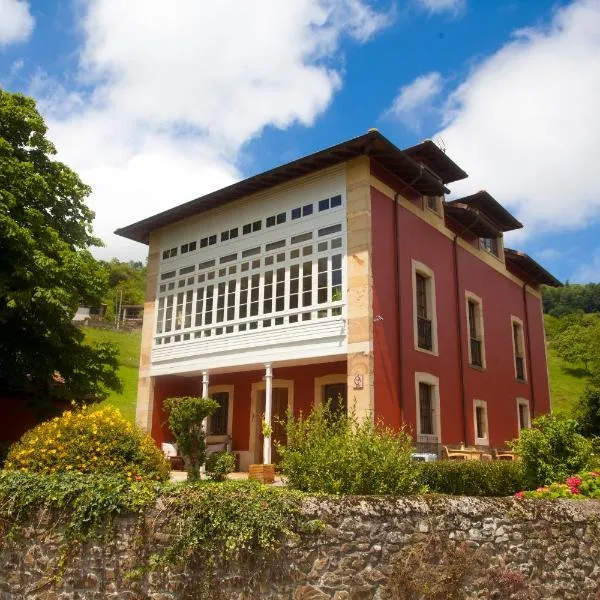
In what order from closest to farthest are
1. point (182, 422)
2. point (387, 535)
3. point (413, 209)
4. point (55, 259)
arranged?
point (387, 535)
point (182, 422)
point (55, 259)
point (413, 209)

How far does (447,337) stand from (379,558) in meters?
11.3

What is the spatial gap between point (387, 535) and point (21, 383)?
1096 cm

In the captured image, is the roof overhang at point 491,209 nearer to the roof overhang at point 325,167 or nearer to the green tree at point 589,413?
the roof overhang at point 325,167

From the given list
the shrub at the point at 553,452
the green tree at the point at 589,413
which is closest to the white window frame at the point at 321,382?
the shrub at the point at 553,452

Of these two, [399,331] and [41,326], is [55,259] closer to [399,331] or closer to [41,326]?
[41,326]

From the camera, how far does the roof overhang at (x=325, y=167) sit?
567 inches

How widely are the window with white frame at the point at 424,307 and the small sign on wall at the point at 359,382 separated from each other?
8.97 feet

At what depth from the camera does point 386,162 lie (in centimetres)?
1526

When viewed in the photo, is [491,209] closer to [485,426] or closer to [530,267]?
[530,267]

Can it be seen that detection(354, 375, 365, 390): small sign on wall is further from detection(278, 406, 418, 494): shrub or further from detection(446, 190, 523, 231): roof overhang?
detection(446, 190, 523, 231): roof overhang

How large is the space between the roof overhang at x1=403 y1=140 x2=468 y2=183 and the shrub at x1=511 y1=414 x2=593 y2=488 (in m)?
9.66

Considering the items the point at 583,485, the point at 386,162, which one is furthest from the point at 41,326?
the point at 583,485

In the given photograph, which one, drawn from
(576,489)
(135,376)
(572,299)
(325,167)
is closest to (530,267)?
(325,167)

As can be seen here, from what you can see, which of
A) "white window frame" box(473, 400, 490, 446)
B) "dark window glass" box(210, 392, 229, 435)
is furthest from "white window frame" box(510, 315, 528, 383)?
"dark window glass" box(210, 392, 229, 435)
